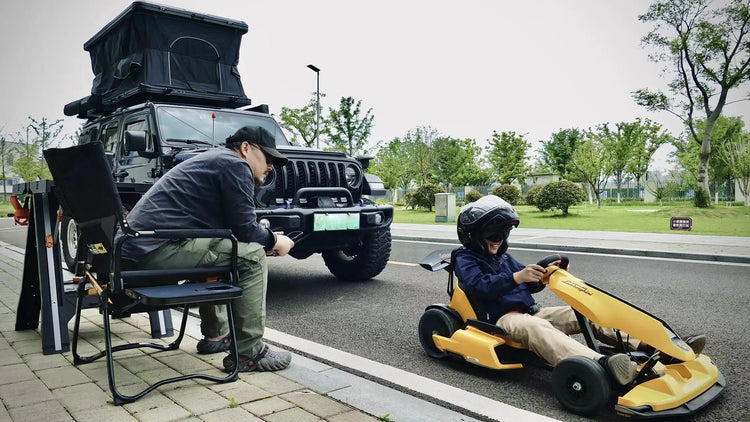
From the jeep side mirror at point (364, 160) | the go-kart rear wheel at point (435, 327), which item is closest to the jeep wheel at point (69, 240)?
the jeep side mirror at point (364, 160)

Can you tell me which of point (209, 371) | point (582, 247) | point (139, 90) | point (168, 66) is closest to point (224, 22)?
point (168, 66)

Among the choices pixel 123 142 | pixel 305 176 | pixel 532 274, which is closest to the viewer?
pixel 532 274

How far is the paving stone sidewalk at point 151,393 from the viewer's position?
2664mm

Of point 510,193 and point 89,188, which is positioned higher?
point 89,188

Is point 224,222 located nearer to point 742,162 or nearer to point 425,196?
point 425,196

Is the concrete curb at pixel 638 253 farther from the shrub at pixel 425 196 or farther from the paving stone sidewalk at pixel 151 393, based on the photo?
the shrub at pixel 425 196

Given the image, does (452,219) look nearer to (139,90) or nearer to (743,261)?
(743,261)

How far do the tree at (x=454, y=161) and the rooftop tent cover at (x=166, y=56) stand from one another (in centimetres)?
3937

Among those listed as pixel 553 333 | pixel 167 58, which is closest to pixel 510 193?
pixel 167 58

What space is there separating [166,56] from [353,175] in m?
2.95

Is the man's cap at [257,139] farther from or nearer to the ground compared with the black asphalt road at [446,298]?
farther from the ground

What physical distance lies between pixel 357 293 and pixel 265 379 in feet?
10.9

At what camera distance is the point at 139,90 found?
22.7 ft

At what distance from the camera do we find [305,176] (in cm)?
605
